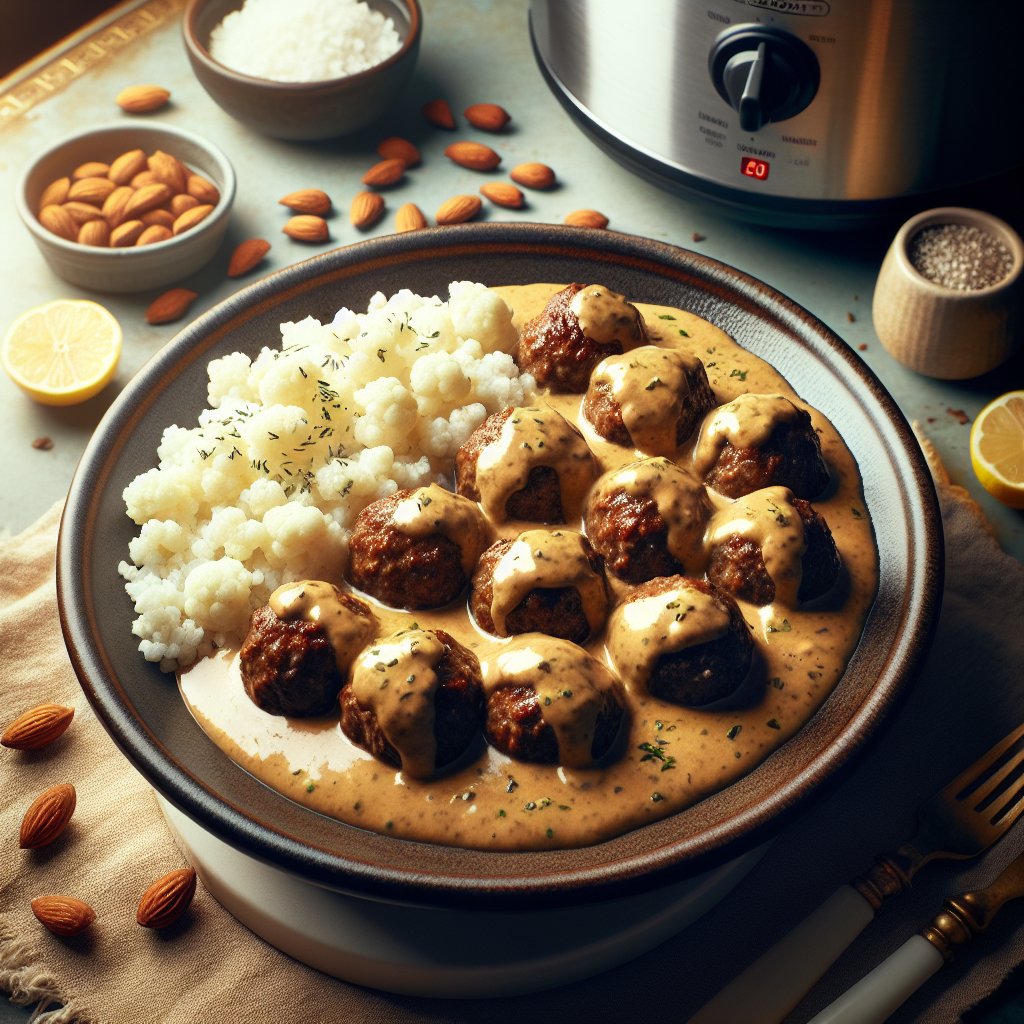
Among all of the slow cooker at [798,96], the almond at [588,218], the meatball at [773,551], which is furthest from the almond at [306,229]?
the meatball at [773,551]

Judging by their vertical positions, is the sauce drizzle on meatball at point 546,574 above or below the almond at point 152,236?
above

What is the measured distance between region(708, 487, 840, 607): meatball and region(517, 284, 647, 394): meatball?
707 mm

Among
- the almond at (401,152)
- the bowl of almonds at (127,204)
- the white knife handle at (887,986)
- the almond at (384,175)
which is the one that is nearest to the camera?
the white knife handle at (887,986)

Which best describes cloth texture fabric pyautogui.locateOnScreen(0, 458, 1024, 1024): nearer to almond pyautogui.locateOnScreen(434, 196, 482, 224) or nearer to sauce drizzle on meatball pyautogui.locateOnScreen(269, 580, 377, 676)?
sauce drizzle on meatball pyautogui.locateOnScreen(269, 580, 377, 676)

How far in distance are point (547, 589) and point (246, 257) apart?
2.29 m

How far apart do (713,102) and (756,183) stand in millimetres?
338

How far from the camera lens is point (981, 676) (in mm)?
3678

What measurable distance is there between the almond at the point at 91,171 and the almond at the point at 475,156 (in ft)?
4.55

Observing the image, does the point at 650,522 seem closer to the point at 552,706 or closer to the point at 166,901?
the point at 552,706

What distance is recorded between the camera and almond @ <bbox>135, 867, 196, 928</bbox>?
10.6ft

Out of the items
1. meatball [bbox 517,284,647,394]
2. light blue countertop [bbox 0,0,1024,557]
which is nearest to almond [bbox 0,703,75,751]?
light blue countertop [bbox 0,0,1024,557]

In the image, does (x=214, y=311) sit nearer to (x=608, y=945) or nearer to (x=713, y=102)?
(x=713, y=102)

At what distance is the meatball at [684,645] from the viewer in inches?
123

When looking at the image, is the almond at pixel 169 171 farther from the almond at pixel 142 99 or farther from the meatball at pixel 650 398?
the meatball at pixel 650 398
